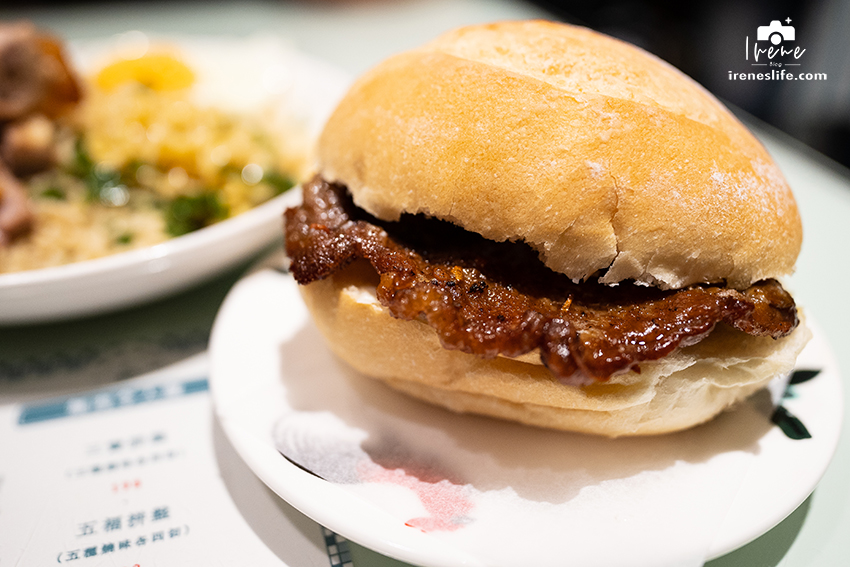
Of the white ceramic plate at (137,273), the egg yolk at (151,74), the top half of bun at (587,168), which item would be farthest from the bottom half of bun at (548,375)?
the egg yolk at (151,74)

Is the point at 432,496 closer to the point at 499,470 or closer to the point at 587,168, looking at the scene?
the point at 499,470

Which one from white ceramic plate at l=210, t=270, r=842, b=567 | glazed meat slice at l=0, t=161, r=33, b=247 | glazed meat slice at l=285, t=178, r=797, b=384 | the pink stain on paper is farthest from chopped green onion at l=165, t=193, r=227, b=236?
the pink stain on paper

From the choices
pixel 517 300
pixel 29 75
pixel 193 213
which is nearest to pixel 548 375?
pixel 517 300

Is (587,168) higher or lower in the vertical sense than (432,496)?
higher

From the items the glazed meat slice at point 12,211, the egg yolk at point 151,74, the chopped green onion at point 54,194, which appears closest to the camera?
the glazed meat slice at point 12,211

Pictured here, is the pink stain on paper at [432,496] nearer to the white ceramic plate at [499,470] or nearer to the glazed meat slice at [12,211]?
the white ceramic plate at [499,470]

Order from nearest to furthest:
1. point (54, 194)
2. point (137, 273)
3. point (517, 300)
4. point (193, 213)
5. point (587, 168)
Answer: point (587, 168) < point (517, 300) < point (137, 273) < point (193, 213) < point (54, 194)
